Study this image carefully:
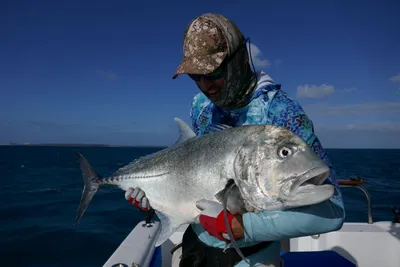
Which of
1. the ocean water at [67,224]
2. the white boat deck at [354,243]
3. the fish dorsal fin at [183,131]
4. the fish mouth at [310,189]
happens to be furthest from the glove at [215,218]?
the ocean water at [67,224]

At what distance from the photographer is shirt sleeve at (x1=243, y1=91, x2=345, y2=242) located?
200cm

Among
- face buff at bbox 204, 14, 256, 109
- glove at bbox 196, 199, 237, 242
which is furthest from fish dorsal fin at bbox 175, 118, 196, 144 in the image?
glove at bbox 196, 199, 237, 242

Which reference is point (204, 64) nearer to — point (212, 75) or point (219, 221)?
point (212, 75)

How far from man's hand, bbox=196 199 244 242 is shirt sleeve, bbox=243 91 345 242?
0.07 m

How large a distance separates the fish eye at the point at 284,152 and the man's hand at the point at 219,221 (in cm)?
55

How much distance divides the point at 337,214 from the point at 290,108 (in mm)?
832

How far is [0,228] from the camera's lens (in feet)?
44.3

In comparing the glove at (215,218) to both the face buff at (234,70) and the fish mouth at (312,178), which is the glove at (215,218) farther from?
the face buff at (234,70)

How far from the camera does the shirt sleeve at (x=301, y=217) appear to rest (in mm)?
2000

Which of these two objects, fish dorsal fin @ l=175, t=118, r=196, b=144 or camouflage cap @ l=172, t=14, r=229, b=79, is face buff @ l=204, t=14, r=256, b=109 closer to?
camouflage cap @ l=172, t=14, r=229, b=79

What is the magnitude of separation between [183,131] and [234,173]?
3.27 feet

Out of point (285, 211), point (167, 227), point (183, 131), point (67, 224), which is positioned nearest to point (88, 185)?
point (167, 227)

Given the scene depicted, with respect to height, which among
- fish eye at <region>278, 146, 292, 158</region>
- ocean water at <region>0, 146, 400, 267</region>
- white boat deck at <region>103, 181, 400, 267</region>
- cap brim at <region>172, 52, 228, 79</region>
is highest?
cap brim at <region>172, 52, 228, 79</region>

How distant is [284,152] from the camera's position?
2025 mm
